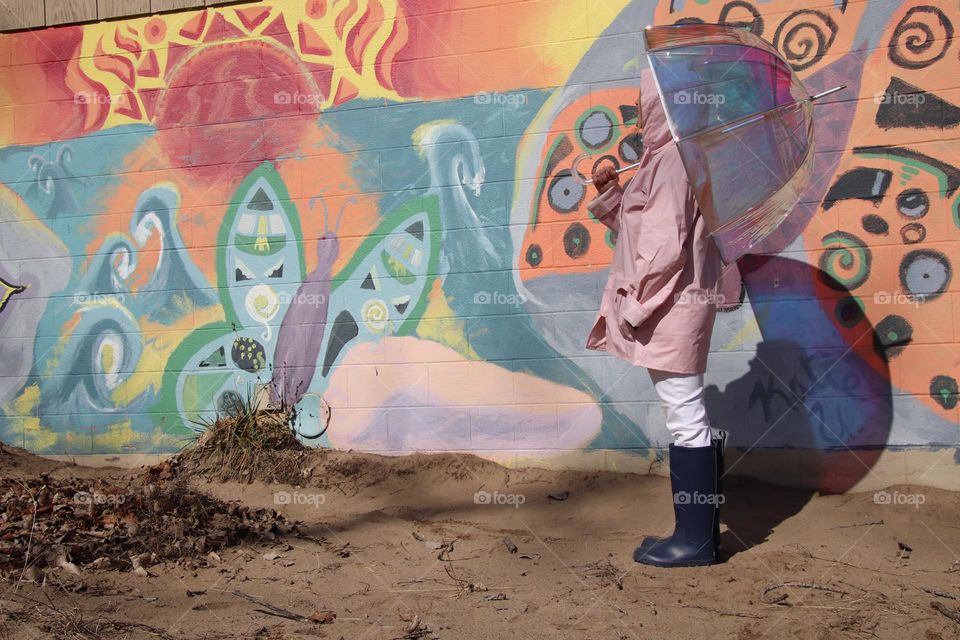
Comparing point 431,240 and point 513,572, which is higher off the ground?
point 431,240

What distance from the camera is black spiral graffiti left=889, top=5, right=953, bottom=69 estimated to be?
4.09 meters

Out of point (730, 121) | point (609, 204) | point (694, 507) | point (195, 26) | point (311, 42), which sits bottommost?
point (694, 507)

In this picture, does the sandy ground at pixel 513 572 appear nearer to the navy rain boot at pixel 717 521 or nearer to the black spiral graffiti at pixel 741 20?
the navy rain boot at pixel 717 521

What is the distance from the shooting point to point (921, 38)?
412cm

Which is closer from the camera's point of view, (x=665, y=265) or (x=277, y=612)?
(x=277, y=612)

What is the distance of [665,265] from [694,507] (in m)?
0.94

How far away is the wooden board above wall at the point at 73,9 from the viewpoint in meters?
5.16

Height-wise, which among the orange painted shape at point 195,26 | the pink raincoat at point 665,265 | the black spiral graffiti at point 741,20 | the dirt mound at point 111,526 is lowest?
the dirt mound at point 111,526

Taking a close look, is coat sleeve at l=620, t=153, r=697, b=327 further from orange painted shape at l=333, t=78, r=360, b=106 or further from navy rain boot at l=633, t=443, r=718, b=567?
orange painted shape at l=333, t=78, r=360, b=106

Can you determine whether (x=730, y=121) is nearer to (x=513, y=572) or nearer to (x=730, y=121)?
(x=730, y=121)

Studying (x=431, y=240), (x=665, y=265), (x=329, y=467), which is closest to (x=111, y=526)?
(x=329, y=467)

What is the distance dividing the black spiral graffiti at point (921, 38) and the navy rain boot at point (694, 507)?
2.30 metres

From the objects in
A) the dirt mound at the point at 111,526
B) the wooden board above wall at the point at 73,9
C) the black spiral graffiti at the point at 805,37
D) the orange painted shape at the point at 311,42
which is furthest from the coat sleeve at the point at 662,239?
the wooden board above wall at the point at 73,9

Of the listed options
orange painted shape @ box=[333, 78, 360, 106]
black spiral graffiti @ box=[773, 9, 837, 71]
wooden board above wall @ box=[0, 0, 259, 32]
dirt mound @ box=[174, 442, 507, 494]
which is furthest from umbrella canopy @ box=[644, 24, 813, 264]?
wooden board above wall @ box=[0, 0, 259, 32]
